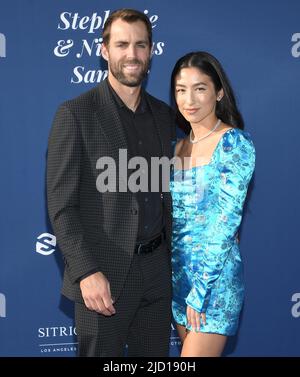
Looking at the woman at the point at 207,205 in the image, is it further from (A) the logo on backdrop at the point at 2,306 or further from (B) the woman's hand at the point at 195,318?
(A) the logo on backdrop at the point at 2,306

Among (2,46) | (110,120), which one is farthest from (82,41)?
(110,120)

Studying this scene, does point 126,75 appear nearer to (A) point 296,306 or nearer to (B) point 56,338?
(B) point 56,338

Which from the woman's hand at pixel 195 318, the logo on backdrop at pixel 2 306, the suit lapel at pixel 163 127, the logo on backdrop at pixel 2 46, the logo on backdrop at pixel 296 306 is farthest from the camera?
the logo on backdrop at pixel 296 306

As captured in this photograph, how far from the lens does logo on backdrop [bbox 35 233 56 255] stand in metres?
3.29

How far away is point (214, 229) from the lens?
2230 millimetres

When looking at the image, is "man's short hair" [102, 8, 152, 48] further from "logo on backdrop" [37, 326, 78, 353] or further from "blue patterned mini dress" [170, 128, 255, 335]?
"logo on backdrop" [37, 326, 78, 353]

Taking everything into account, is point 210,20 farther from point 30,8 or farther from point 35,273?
point 35,273

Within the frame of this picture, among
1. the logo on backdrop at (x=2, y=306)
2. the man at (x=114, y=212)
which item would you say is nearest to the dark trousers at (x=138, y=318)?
the man at (x=114, y=212)

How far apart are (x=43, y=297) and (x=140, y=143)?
4.48ft

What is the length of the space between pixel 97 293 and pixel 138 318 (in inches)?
16.3

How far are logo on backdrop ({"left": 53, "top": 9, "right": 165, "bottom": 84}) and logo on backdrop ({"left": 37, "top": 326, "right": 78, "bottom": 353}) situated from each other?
1474 mm

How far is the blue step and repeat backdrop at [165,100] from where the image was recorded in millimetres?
3176

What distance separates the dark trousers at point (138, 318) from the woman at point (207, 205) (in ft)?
0.23

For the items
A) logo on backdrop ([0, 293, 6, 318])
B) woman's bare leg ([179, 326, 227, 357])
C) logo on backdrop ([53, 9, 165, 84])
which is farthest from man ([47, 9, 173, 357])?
logo on backdrop ([0, 293, 6, 318])
